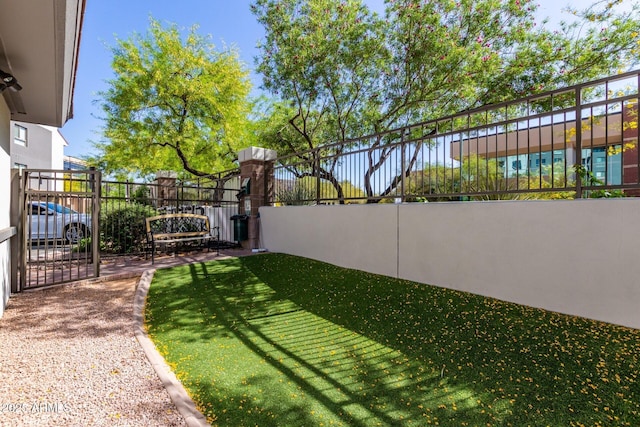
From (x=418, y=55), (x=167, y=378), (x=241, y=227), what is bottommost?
(x=167, y=378)

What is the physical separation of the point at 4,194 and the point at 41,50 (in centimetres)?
253

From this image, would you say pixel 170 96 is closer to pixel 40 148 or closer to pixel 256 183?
pixel 256 183

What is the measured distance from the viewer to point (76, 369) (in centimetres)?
297

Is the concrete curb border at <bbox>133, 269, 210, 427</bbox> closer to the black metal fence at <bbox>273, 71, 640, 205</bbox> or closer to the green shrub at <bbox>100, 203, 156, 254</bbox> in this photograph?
the black metal fence at <bbox>273, 71, 640, 205</bbox>

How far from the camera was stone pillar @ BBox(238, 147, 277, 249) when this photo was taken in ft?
29.8

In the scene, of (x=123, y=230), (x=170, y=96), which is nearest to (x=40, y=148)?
(x=170, y=96)

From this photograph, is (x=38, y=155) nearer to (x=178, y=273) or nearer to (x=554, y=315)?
(x=178, y=273)

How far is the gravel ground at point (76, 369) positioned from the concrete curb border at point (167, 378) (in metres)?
0.05

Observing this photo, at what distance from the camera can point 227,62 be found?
13.3 meters

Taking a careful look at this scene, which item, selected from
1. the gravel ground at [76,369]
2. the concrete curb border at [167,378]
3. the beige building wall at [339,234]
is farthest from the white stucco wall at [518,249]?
the gravel ground at [76,369]

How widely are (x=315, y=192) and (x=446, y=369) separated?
5.57 meters

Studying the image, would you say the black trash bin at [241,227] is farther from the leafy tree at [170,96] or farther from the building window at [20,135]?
the building window at [20,135]

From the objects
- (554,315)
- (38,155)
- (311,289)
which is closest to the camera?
(554,315)

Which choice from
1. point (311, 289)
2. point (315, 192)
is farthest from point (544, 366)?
point (315, 192)
